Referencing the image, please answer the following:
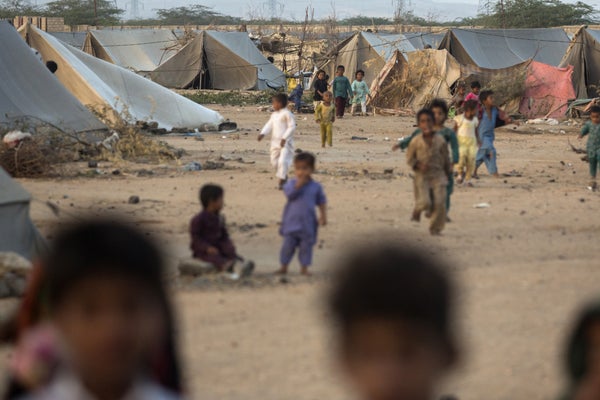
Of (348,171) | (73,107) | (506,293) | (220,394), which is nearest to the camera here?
(220,394)

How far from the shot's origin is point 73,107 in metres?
16.6

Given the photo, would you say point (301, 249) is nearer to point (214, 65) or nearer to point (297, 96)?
point (297, 96)

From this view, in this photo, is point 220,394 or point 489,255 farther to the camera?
point 489,255

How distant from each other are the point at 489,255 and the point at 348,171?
6074mm

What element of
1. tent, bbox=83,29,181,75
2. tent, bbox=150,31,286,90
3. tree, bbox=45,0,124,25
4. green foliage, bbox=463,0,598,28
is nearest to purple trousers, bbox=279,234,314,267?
tent, bbox=150,31,286,90

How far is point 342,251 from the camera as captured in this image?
8.45 m

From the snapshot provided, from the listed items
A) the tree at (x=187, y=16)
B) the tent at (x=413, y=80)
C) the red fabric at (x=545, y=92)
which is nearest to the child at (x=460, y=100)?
the tent at (x=413, y=80)

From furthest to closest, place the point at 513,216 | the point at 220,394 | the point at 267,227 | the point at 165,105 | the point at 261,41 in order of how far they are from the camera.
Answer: the point at 261,41 → the point at 165,105 → the point at 513,216 → the point at 267,227 → the point at 220,394

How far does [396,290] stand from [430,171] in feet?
25.5

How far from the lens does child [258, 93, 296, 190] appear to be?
12234 millimetres

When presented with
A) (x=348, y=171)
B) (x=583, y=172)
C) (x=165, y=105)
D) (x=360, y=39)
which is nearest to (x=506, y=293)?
(x=348, y=171)

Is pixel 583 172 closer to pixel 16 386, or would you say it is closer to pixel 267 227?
pixel 267 227

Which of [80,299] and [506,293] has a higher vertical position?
[80,299]

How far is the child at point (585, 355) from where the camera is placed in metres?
2.24
